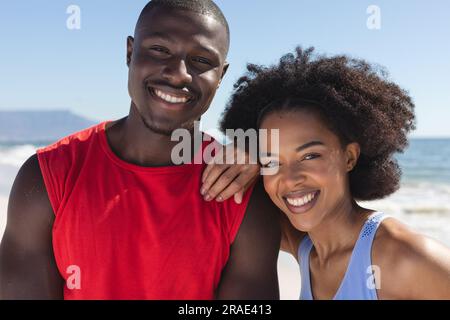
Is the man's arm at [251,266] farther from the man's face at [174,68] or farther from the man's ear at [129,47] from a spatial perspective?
the man's ear at [129,47]

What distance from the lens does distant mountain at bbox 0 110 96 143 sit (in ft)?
138

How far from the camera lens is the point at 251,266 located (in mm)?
2404

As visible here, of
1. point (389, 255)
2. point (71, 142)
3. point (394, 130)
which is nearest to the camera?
point (389, 255)

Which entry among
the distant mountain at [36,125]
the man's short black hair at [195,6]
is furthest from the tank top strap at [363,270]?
the distant mountain at [36,125]

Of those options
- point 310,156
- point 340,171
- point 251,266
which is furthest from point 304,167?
point 251,266

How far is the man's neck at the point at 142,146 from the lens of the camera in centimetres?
249

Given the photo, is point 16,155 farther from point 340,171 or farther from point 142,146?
point 340,171

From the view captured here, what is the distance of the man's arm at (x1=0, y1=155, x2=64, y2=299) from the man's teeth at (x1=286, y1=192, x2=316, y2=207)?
1110 millimetres

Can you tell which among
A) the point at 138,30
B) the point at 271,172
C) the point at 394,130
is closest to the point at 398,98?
the point at 394,130

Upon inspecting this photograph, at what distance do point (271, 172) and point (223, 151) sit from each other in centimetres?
26

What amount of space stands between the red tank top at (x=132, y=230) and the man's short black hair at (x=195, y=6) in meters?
0.75
